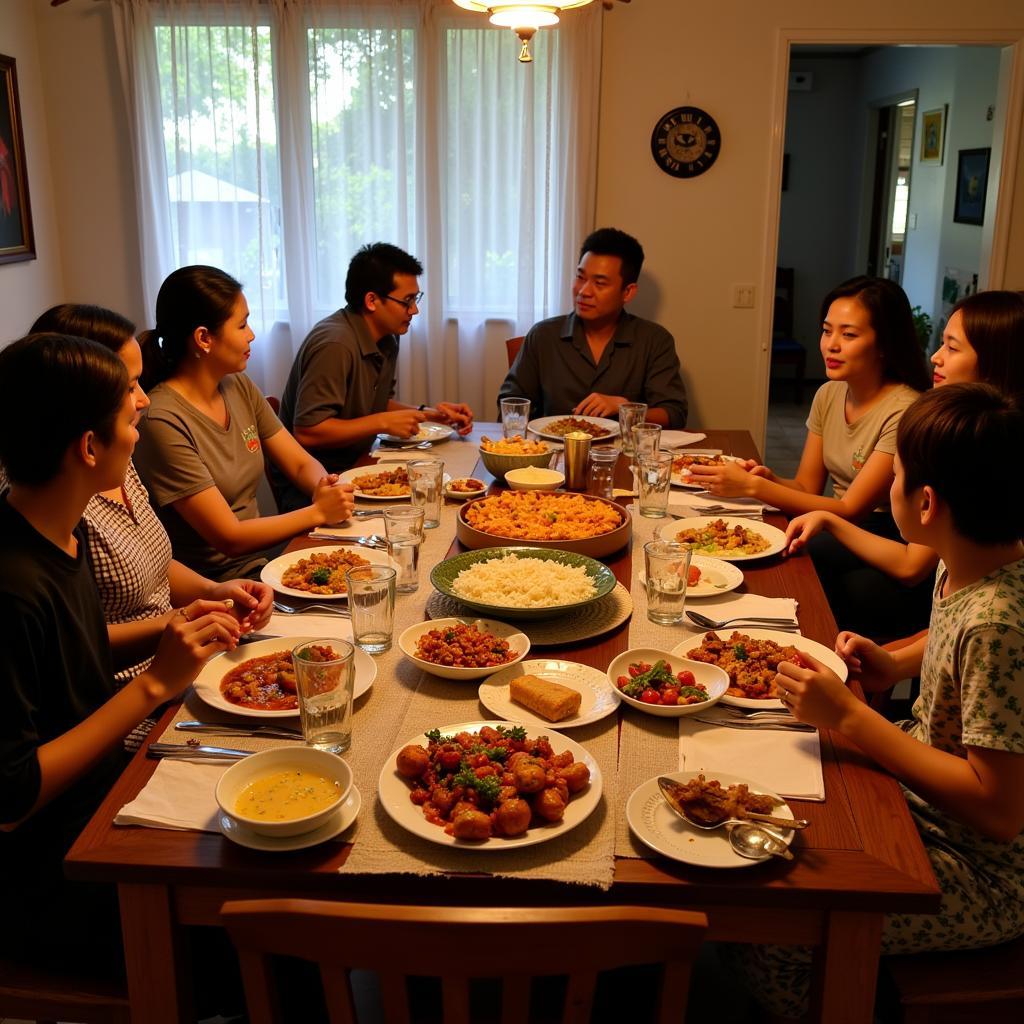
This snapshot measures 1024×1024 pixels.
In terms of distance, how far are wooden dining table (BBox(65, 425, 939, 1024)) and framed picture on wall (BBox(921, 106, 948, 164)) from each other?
6.54m

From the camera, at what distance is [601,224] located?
4547mm

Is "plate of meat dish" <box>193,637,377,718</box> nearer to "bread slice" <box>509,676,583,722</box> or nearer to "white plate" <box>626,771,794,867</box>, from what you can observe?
"bread slice" <box>509,676,583,722</box>

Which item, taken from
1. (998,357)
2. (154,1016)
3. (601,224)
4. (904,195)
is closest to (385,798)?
(154,1016)

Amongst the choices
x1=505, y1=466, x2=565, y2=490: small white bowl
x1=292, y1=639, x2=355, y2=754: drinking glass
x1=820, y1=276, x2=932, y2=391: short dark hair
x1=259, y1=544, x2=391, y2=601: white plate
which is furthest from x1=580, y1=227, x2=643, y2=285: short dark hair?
x1=292, y1=639, x2=355, y2=754: drinking glass

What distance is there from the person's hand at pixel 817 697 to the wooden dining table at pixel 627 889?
0.49 ft

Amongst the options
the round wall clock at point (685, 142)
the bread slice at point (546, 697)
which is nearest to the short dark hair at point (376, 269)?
the round wall clock at point (685, 142)

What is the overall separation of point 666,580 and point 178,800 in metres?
0.91

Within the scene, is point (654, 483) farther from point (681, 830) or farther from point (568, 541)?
point (681, 830)

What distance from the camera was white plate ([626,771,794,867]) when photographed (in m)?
1.19

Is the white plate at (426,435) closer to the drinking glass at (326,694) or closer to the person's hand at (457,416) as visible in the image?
the person's hand at (457,416)

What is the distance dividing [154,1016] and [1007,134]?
460 centimetres

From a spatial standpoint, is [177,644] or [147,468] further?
[147,468]

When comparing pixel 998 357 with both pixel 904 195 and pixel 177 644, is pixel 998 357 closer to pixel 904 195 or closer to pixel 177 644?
pixel 177 644

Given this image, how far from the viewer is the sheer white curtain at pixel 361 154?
4.34 meters
